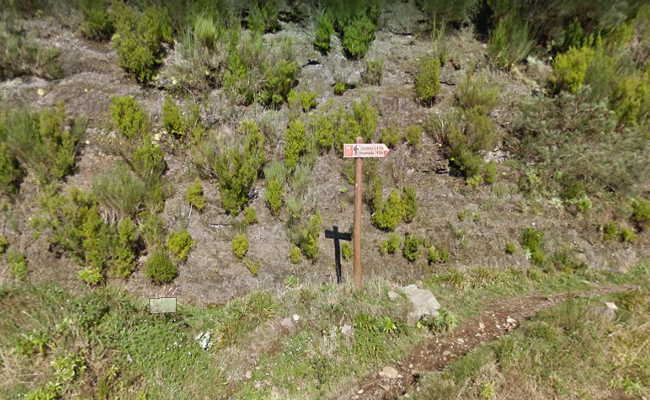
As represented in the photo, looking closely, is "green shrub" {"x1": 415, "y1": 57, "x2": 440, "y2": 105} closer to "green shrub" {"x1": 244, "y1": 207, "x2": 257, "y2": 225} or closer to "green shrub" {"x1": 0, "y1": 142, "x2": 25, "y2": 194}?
"green shrub" {"x1": 244, "y1": 207, "x2": 257, "y2": 225}

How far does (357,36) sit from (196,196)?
550 centimetres

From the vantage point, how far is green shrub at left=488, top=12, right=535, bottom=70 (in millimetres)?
7691

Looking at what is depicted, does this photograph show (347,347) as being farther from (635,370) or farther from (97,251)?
(97,251)

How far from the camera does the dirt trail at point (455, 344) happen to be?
3084 mm

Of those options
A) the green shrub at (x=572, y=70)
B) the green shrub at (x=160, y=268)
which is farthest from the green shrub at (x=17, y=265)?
the green shrub at (x=572, y=70)

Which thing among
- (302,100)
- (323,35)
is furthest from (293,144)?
(323,35)

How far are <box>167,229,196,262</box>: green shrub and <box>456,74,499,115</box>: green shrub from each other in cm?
595

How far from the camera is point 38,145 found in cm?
Answer: 464

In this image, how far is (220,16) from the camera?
23.8 ft

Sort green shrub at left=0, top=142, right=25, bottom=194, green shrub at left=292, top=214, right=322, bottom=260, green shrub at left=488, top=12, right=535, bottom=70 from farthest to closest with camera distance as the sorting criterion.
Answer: green shrub at left=488, top=12, right=535, bottom=70, green shrub at left=292, top=214, right=322, bottom=260, green shrub at left=0, top=142, right=25, bottom=194

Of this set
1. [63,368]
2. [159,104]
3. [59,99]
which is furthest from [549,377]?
[59,99]

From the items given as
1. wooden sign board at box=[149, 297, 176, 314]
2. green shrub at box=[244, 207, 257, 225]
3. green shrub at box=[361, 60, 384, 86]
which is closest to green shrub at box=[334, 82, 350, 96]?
green shrub at box=[361, 60, 384, 86]

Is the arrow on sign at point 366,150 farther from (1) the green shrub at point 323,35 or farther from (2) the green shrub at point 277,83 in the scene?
(1) the green shrub at point 323,35

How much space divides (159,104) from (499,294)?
6.80 m
